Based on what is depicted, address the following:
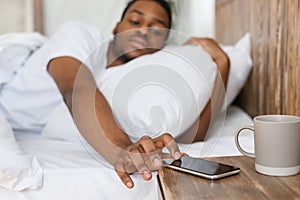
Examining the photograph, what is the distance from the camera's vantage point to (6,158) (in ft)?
2.81

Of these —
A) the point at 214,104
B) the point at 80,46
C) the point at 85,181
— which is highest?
the point at 80,46

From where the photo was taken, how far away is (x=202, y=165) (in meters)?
0.72

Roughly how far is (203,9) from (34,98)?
1.69 metres

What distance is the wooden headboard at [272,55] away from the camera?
1.04 meters

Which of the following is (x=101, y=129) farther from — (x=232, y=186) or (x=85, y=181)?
(x=232, y=186)

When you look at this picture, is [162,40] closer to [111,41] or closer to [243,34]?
[111,41]

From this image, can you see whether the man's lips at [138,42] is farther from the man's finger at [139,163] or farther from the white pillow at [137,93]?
the man's finger at [139,163]

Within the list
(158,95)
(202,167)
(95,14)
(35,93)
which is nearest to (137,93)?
(158,95)

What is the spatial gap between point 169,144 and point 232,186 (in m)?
0.20

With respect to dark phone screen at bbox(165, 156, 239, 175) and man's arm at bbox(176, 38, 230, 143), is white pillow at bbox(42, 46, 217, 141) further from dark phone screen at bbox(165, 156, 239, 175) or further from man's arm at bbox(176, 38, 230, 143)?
dark phone screen at bbox(165, 156, 239, 175)

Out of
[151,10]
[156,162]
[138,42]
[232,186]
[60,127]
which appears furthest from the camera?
[151,10]

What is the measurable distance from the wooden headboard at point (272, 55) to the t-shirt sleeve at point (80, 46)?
490mm

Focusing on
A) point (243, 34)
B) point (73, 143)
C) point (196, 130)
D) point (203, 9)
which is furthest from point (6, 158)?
point (203, 9)

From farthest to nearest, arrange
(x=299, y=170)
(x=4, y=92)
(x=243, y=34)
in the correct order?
1. (x=243, y=34)
2. (x=4, y=92)
3. (x=299, y=170)
